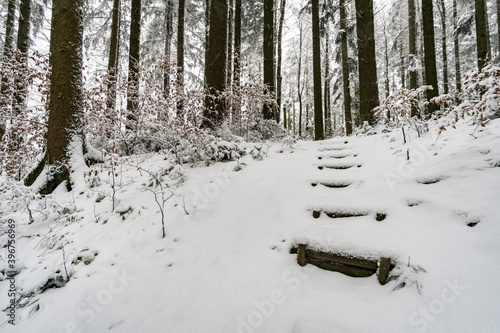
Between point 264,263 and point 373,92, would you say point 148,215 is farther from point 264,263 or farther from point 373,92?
point 373,92

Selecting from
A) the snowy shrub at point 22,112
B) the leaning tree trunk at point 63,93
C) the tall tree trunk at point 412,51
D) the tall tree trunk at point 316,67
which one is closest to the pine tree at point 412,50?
the tall tree trunk at point 412,51

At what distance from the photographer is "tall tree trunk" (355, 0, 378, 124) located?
6.87m

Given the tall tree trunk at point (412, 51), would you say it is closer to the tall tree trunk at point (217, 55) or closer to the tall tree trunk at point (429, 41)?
the tall tree trunk at point (429, 41)

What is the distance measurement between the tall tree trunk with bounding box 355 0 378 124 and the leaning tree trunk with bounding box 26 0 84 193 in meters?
7.37

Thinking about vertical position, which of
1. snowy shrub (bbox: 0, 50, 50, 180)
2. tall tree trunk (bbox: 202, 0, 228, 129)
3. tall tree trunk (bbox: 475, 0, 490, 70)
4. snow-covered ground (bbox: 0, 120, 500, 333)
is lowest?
snow-covered ground (bbox: 0, 120, 500, 333)

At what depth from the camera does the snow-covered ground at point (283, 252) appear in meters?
1.70

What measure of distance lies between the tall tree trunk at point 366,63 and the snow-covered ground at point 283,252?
312 centimetres

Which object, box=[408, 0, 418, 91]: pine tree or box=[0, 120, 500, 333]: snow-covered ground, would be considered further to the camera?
box=[408, 0, 418, 91]: pine tree

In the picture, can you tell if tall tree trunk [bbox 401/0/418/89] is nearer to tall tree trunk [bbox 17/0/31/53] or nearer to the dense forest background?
the dense forest background

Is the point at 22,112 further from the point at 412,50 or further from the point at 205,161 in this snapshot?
the point at 412,50

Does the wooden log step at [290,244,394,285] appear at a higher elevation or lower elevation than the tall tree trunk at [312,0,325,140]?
lower

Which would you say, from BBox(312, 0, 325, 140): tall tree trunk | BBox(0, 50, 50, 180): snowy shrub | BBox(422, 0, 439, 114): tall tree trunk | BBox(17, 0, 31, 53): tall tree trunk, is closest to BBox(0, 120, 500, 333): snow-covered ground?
BBox(0, 50, 50, 180): snowy shrub

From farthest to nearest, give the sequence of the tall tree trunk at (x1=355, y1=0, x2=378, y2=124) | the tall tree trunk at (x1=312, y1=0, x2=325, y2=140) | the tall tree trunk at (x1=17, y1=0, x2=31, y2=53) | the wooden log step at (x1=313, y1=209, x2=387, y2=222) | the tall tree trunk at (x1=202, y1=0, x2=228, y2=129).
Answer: the tall tree trunk at (x1=312, y1=0, x2=325, y2=140) < the tall tree trunk at (x1=17, y1=0, x2=31, y2=53) < the tall tree trunk at (x1=355, y1=0, x2=378, y2=124) < the tall tree trunk at (x1=202, y1=0, x2=228, y2=129) < the wooden log step at (x1=313, y1=209, x2=387, y2=222)

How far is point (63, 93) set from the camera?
15.7 ft
